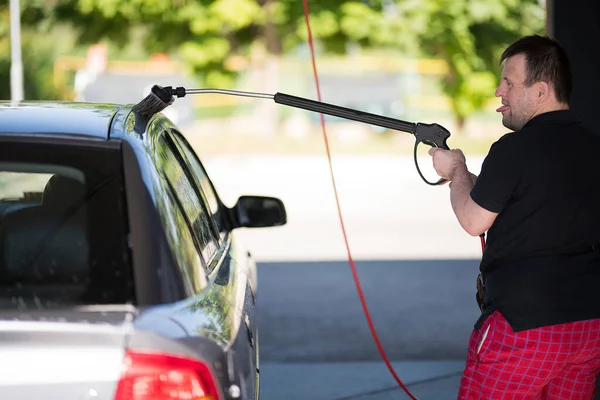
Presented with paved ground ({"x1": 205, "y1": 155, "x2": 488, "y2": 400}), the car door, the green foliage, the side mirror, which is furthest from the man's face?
the green foliage

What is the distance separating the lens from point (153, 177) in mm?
2465

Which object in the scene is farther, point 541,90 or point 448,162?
point 448,162

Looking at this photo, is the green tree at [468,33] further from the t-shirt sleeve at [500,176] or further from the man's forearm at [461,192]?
the t-shirt sleeve at [500,176]

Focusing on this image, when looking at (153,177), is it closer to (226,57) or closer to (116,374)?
(116,374)

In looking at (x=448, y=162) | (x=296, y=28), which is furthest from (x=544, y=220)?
(x=296, y=28)

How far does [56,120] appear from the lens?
2604 mm

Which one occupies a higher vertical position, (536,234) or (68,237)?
(68,237)

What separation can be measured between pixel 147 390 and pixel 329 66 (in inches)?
1432

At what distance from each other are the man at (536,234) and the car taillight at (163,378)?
4.17ft

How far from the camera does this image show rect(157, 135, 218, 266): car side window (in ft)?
9.52

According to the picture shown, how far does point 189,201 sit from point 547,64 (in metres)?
1.18

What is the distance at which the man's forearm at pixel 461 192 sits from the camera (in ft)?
10.3

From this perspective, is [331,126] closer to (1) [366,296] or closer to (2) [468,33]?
(2) [468,33]

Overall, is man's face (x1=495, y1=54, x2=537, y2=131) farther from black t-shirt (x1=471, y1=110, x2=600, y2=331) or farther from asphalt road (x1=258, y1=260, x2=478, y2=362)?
asphalt road (x1=258, y1=260, x2=478, y2=362)
